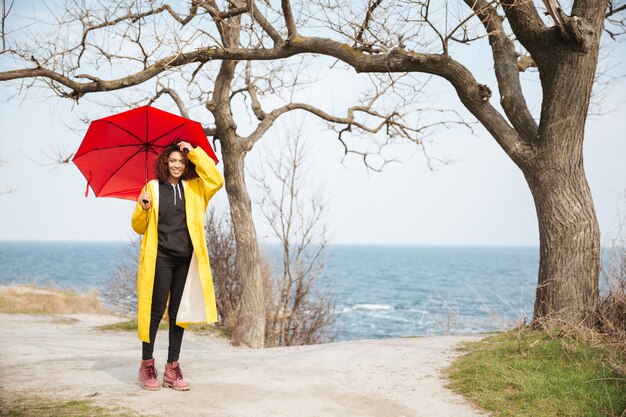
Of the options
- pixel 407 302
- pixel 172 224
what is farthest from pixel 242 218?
pixel 407 302

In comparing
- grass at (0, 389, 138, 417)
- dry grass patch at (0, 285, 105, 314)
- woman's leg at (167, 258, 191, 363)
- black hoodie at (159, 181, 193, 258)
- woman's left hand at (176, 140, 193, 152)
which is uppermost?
woman's left hand at (176, 140, 193, 152)

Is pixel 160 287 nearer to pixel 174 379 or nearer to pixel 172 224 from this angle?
pixel 172 224

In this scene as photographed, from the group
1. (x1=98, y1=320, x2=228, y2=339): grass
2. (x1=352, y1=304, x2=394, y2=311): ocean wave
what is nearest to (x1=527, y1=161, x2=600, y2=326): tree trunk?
(x1=98, y1=320, x2=228, y2=339): grass

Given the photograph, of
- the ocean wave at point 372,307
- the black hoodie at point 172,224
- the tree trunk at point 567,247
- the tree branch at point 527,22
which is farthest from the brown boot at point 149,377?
the ocean wave at point 372,307

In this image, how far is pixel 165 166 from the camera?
17.2 ft

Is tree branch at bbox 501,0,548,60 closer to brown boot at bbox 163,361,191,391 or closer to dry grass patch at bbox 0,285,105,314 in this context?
brown boot at bbox 163,361,191,391

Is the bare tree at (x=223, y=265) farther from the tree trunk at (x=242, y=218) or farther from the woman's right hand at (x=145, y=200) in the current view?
the woman's right hand at (x=145, y=200)

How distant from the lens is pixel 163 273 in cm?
507

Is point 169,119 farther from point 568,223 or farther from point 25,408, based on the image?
point 568,223

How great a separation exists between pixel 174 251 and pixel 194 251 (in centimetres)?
18

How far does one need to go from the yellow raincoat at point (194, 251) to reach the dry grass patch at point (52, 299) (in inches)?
564

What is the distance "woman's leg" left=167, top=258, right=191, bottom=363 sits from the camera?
518 cm

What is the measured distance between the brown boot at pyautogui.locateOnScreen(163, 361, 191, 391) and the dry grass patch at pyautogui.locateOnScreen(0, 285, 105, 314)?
46.3ft

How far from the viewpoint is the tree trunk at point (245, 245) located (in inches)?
434
